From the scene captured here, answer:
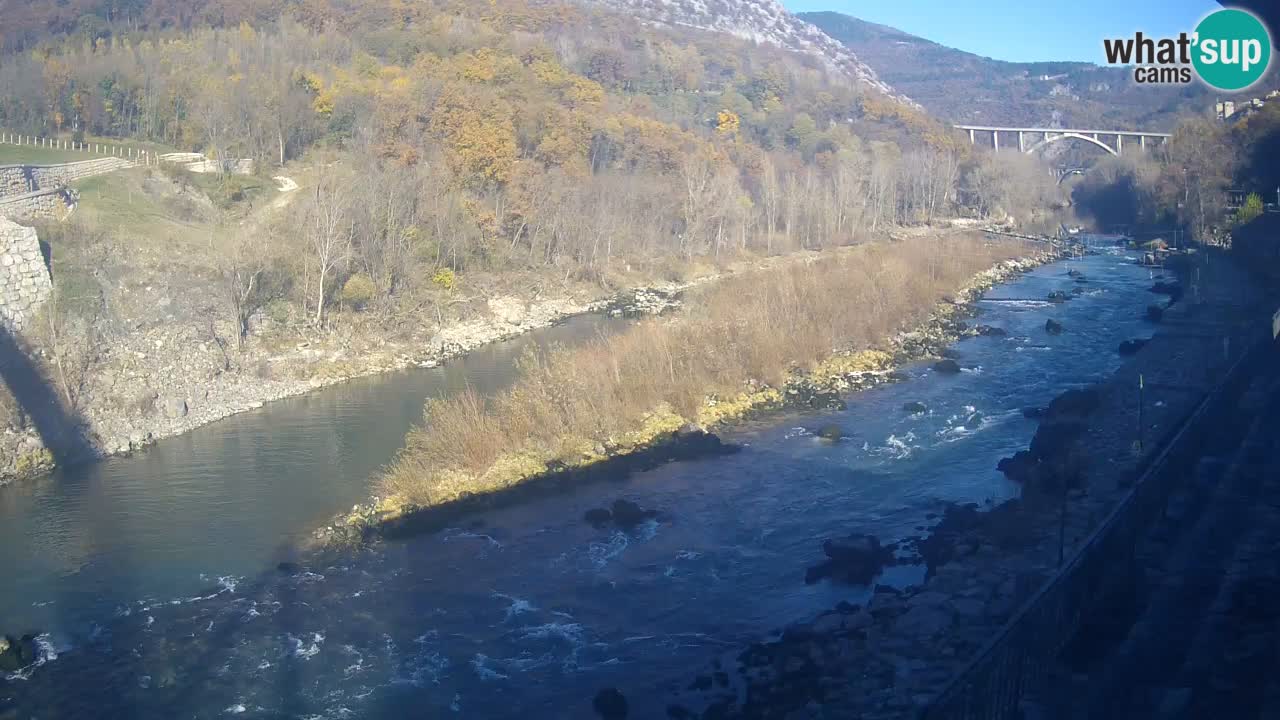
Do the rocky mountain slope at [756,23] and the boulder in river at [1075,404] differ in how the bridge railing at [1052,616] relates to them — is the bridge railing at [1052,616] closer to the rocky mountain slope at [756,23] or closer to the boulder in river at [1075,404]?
the boulder in river at [1075,404]

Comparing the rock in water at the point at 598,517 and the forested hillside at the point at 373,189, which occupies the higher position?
the forested hillside at the point at 373,189

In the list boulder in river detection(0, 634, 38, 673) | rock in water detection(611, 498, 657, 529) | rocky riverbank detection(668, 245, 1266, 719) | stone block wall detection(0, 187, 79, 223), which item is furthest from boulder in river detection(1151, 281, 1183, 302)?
stone block wall detection(0, 187, 79, 223)

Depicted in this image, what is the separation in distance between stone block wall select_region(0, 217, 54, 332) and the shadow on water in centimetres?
40

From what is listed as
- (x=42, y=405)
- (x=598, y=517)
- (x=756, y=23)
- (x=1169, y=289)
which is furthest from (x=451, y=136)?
(x=756, y=23)

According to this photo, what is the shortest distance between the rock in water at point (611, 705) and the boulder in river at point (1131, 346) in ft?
47.8

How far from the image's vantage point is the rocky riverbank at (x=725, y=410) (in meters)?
11.2

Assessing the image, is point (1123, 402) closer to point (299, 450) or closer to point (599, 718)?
point (599, 718)

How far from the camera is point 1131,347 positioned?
18453mm

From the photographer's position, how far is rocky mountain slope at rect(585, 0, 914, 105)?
8144cm

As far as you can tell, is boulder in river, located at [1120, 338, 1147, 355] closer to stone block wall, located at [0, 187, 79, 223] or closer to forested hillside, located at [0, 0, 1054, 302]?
forested hillside, located at [0, 0, 1054, 302]

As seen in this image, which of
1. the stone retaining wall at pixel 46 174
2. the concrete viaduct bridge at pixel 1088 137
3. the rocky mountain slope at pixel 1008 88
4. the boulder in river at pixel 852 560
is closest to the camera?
the boulder in river at pixel 852 560

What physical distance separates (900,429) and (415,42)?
2956 centimetres

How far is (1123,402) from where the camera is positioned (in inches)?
529

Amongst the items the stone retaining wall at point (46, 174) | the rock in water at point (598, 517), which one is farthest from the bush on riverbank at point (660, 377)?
the stone retaining wall at point (46, 174)
